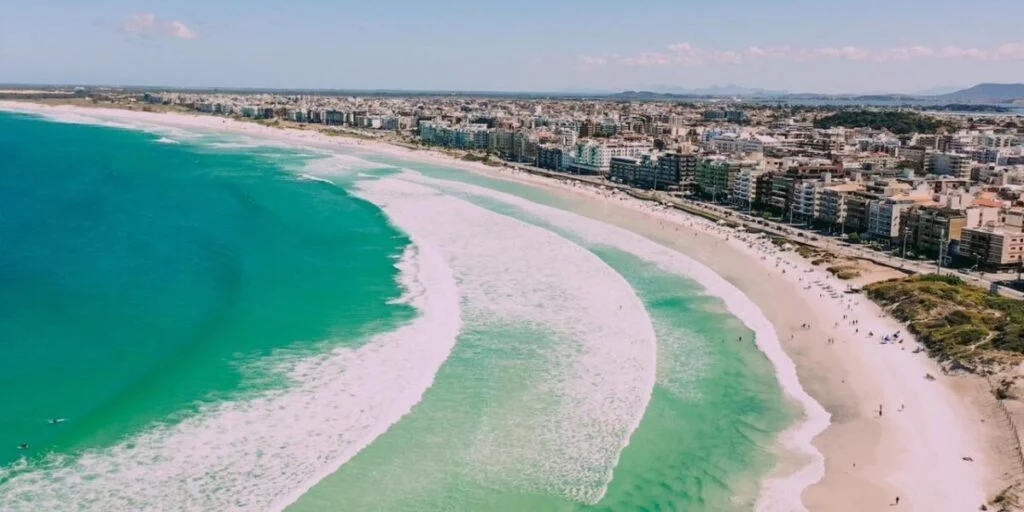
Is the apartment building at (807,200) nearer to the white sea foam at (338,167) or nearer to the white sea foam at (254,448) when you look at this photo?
the white sea foam at (254,448)

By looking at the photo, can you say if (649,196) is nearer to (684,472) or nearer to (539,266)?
(539,266)

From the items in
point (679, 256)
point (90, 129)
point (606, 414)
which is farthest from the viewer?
point (90, 129)

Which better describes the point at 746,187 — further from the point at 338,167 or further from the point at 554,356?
the point at 338,167

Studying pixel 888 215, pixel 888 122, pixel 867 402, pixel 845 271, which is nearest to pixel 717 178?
pixel 888 215

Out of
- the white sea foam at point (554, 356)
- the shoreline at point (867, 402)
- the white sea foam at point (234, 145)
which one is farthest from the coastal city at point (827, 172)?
the white sea foam at point (234, 145)

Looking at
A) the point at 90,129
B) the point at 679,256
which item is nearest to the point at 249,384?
the point at 679,256

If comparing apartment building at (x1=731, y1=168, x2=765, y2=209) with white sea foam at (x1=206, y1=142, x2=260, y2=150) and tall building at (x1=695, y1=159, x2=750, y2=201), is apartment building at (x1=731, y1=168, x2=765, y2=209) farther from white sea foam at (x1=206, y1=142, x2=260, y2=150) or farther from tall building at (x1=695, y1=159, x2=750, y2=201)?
white sea foam at (x1=206, y1=142, x2=260, y2=150)
